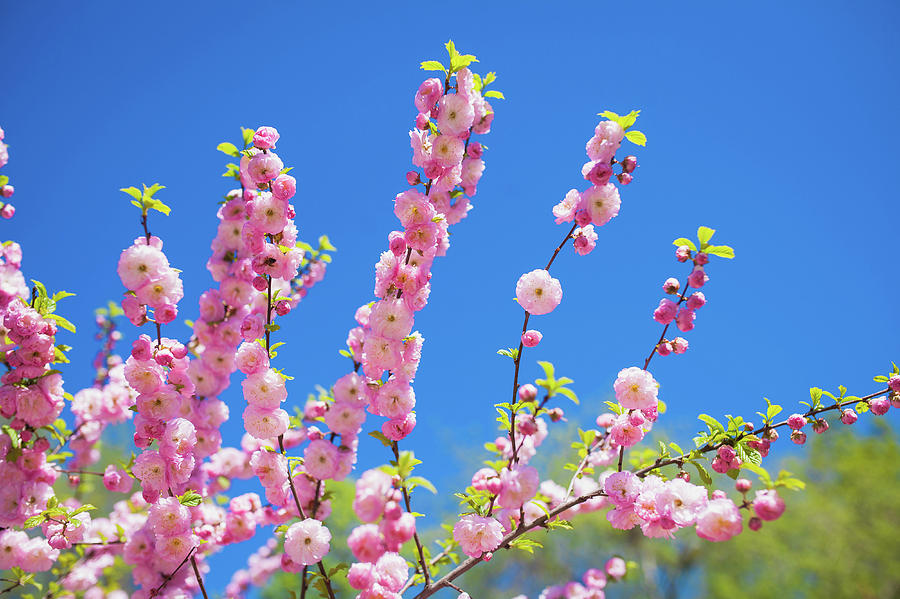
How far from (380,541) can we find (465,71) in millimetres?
1799

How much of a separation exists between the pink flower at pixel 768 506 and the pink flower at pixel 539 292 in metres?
1.20

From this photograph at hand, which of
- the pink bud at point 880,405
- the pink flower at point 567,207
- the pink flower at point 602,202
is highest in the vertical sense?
the pink flower at point 567,207

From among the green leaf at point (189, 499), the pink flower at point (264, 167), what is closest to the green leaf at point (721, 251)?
the pink flower at point (264, 167)

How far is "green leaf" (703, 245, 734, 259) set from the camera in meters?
2.16

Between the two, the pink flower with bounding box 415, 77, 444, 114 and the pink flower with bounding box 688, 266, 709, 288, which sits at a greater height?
the pink flower with bounding box 415, 77, 444, 114

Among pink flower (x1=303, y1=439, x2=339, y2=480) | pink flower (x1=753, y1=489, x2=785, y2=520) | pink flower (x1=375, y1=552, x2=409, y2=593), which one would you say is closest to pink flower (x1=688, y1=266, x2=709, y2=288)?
pink flower (x1=753, y1=489, x2=785, y2=520)

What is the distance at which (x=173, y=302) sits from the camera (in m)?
2.28

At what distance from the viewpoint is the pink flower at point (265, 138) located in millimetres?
2268

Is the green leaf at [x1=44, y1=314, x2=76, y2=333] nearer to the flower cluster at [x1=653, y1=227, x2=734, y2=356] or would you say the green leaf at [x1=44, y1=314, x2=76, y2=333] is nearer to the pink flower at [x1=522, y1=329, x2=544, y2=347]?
the pink flower at [x1=522, y1=329, x2=544, y2=347]

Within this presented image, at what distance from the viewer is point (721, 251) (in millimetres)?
2199

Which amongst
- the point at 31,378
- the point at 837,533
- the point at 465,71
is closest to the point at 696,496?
the point at 465,71

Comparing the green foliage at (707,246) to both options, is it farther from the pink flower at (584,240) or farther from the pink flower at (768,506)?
the pink flower at (768,506)

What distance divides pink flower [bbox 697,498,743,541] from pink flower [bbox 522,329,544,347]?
84 centimetres

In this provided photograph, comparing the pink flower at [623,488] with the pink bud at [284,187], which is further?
the pink bud at [284,187]
